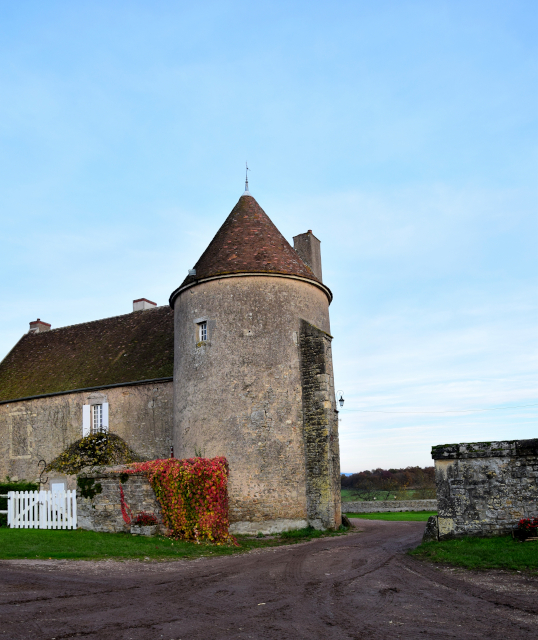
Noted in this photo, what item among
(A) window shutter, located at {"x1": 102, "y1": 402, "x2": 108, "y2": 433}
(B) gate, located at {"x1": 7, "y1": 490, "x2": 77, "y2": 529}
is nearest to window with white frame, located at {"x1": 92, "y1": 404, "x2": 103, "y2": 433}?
(A) window shutter, located at {"x1": 102, "y1": 402, "x2": 108, "y2": 433}

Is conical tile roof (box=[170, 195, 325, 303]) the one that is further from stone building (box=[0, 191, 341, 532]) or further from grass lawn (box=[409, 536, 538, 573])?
grass lawn (box=[409, 536, 538, 573])

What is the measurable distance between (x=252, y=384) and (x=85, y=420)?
8547 millimetres

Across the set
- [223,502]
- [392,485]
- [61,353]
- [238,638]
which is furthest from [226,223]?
[392,485]

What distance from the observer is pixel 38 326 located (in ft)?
98.9

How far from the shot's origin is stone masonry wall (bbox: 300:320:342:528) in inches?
661

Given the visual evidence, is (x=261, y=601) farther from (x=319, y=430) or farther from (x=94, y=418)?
(x=94, y=418)

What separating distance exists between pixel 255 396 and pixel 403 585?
9.12 meters

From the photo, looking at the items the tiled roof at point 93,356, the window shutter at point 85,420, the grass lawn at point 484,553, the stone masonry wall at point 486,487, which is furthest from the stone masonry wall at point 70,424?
the grass lawn at point 484,553

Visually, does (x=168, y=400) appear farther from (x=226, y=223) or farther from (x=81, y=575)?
(x=81, y=575)

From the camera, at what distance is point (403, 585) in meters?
8.37

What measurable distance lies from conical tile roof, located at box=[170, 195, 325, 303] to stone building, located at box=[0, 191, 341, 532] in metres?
0.05

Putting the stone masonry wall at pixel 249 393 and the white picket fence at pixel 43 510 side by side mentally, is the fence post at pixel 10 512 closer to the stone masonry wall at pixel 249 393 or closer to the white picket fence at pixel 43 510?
the white picket fence at pixel 43 510

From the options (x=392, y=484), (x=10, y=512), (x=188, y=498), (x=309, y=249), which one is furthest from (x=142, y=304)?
(x=392, y=484)

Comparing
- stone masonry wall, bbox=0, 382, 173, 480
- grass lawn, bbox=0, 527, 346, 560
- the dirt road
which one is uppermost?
stone masonry wall, bbox=0, 382, 173, 480
